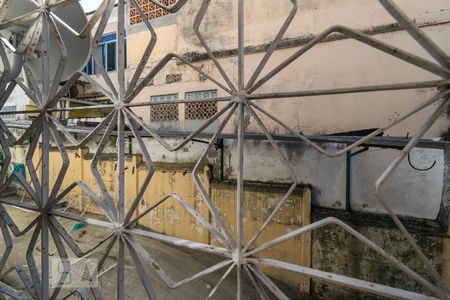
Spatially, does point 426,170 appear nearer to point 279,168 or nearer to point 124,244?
point 279,168

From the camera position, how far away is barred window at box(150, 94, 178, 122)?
644 cm

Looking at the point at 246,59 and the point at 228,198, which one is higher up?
the point at 246,59

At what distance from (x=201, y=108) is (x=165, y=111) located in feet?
3.71

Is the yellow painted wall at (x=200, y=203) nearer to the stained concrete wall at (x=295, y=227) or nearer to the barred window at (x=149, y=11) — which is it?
the stained concrete wall at (x=295, y=227)

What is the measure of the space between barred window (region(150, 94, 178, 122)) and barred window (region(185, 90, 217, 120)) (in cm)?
38

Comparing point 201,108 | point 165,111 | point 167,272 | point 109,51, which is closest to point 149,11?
point 109,51

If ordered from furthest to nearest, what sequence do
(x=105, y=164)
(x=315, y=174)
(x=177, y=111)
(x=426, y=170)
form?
(x=105, y=164) < (x=177, y=111) < (x=315, y=174) < (x=426, y=170)

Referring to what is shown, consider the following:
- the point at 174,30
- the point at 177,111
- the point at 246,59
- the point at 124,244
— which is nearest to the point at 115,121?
the point at 124,244

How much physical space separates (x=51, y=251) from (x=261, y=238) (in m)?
4.79

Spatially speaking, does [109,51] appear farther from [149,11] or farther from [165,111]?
[165,111]

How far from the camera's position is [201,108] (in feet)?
A: 19.9

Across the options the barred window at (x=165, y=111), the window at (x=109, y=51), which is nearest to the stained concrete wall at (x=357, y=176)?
the barred window at (x=165, y=111)

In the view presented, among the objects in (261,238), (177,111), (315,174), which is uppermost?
(177,111)

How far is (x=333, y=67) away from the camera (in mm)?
4656
